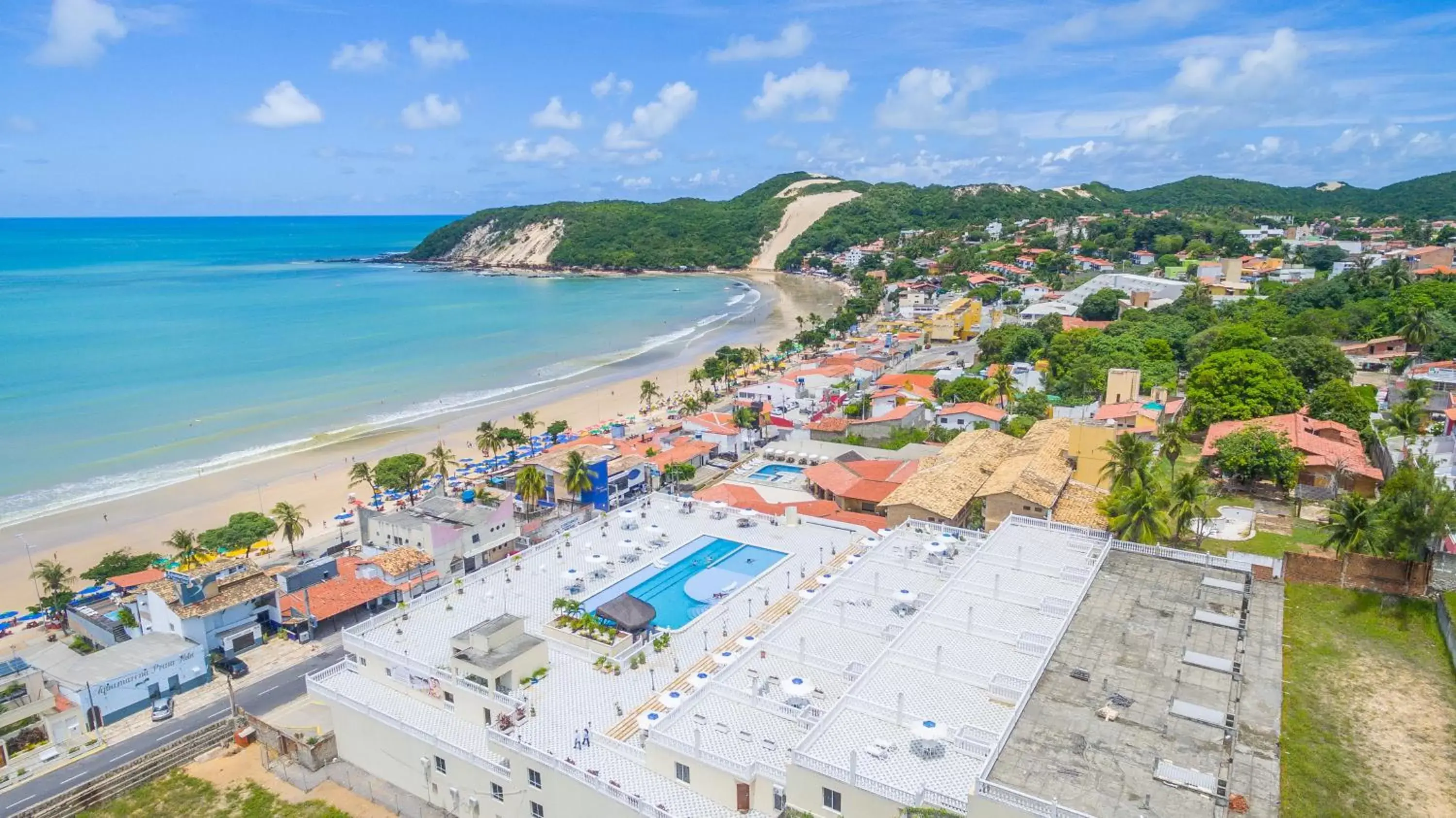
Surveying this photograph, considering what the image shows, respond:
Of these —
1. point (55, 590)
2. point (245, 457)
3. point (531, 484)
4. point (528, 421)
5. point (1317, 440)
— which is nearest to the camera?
point (55, 590)

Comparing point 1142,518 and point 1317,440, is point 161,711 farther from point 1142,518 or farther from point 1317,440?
point 1317,440

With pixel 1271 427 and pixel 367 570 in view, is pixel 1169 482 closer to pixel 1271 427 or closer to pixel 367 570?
pixel 1271 427

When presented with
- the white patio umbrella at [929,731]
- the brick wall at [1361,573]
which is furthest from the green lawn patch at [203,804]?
the brick wall at [1361,573]

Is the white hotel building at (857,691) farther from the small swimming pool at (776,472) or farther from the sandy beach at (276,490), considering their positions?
the sandy beach at (276,490)

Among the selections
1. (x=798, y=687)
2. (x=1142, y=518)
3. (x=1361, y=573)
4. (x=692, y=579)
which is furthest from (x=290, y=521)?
(x=1361, y=573)

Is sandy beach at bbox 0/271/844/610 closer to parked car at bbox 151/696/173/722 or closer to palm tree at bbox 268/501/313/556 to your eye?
palm tree at bbox 268/501/313/556

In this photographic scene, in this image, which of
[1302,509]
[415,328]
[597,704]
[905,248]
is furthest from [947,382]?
[905,248]
